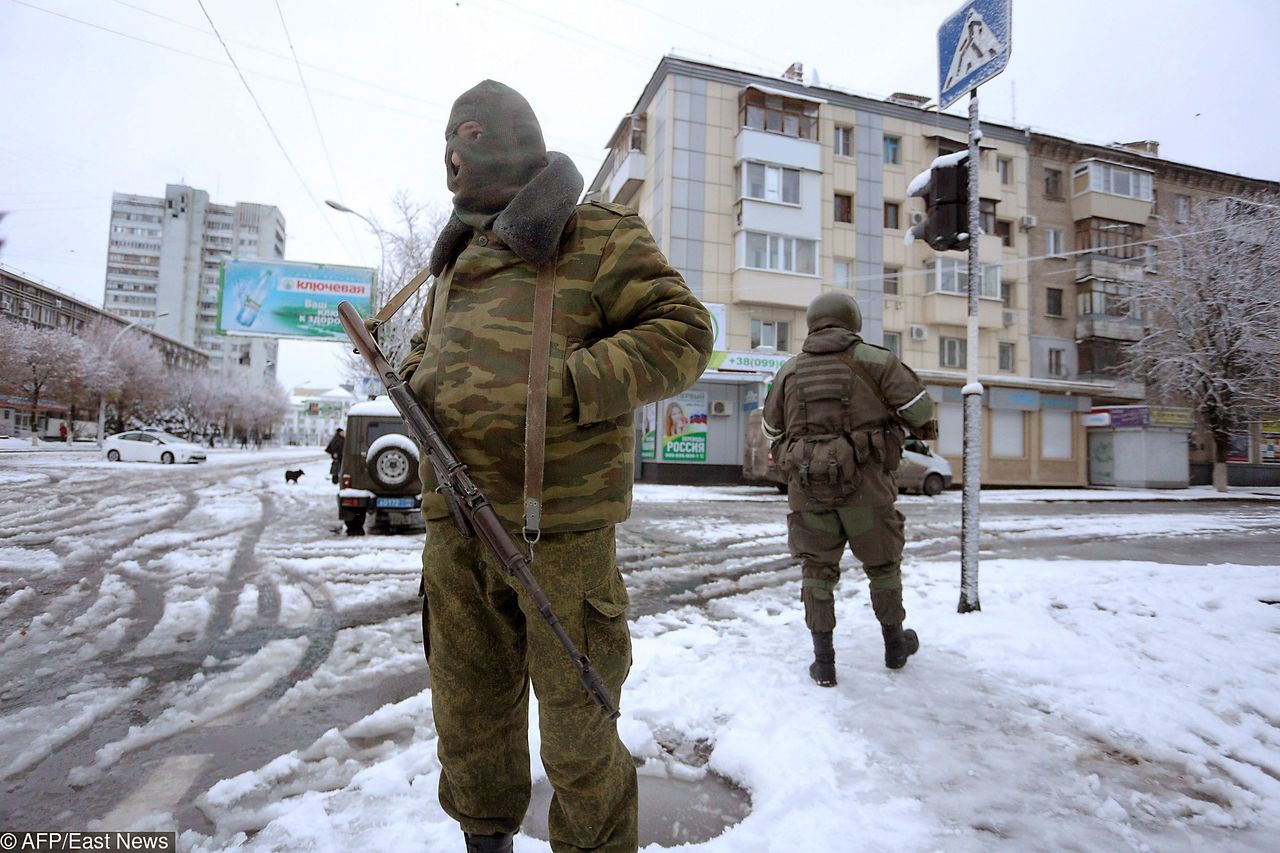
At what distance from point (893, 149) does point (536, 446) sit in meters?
27.7

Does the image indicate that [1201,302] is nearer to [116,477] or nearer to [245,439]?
[116,477]

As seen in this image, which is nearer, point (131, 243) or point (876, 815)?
point (876, 815)

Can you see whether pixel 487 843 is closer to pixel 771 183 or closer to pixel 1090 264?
pixel 771 183

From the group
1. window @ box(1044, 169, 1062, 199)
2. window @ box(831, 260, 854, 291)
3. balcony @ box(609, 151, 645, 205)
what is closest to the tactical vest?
balcony @ box(609, 151, 645, 205)

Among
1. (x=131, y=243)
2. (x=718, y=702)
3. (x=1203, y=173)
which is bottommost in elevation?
(x=718, y=702)

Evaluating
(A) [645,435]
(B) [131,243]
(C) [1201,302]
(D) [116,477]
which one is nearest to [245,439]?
(B) [131,243]

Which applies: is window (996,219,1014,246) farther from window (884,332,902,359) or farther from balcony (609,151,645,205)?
balcony (609,151,645,205)

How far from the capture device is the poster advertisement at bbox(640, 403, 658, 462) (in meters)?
22.2

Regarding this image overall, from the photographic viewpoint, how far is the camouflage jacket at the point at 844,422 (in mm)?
3211

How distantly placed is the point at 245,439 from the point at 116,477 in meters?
56.8

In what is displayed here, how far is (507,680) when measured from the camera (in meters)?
1.60

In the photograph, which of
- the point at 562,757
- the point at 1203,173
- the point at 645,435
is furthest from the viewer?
the point at 1203,173

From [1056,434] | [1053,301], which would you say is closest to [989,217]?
[1053,301]

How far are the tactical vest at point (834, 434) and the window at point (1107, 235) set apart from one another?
29322 mm
